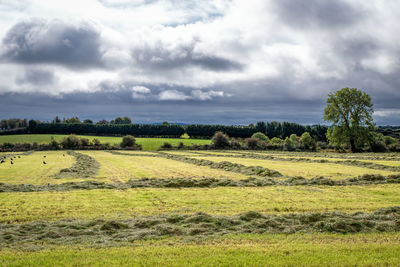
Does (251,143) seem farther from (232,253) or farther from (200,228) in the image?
Result: (232,253)

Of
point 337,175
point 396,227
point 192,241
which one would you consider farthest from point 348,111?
point 192,241

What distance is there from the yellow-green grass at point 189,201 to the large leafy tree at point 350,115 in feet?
150

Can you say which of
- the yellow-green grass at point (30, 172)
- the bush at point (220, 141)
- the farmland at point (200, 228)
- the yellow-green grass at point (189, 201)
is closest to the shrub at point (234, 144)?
the bush at point (220, 141)

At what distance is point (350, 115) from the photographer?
6638 cm

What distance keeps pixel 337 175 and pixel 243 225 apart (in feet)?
71.6

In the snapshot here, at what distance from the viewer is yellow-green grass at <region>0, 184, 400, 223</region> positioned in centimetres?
1488

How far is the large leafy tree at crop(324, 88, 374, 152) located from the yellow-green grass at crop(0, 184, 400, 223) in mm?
45588

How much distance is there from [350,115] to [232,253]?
64941 mm

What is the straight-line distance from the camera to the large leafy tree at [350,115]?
2579 inches

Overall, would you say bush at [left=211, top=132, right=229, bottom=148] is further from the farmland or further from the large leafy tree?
the farmland

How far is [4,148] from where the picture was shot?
100m

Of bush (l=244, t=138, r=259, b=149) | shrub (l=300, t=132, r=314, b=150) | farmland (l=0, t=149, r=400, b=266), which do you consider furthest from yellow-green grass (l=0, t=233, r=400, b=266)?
bush (l=244, t=138, r=259, b=149)

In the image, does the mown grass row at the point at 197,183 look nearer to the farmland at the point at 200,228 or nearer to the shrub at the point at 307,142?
the farmland at the point at 200,228

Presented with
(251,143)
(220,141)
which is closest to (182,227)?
(251,143)
